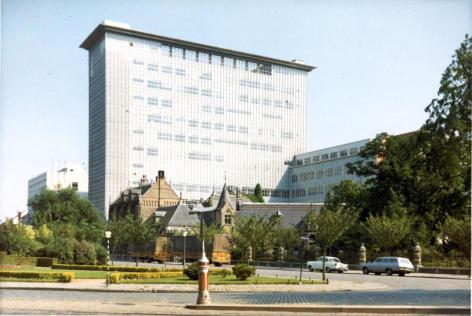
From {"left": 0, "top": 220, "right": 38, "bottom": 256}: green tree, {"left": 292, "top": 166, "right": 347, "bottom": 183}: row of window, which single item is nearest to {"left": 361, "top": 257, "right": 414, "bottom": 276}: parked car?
{"left": 0, "top": 220, "right": 38, "bottom": 256}: green tree

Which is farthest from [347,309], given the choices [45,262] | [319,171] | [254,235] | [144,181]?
[319,171]

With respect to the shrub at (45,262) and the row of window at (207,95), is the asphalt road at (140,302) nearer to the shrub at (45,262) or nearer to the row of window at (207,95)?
the shrub at (45,262)

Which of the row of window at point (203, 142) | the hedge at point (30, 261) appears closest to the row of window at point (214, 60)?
the row of window at point (203, 142)

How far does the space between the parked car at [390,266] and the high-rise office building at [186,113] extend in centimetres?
9652

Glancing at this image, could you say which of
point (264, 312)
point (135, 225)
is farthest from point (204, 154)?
point (264, 312)

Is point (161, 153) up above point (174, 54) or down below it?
below

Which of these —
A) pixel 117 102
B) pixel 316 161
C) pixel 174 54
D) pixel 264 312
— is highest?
pixel 174 54

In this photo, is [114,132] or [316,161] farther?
[316,161]

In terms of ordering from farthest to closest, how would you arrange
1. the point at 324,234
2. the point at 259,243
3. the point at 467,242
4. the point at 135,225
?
the point at 135,225, the point at 259,243, the point at 467,242, the point at 324,234

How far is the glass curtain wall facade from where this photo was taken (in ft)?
474

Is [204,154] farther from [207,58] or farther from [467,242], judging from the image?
[467,242]

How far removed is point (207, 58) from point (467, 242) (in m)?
111

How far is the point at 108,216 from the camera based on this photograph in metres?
145

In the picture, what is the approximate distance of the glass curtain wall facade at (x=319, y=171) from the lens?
144 metres
